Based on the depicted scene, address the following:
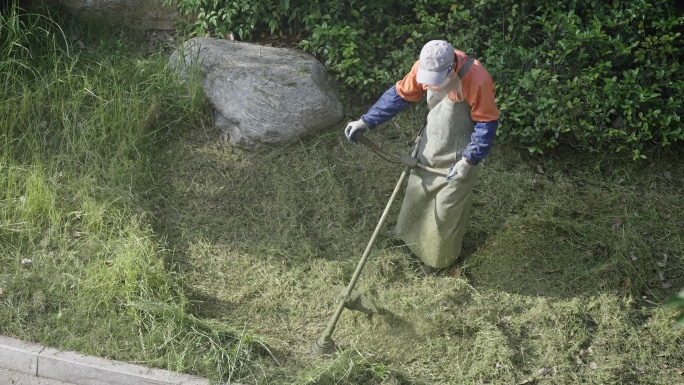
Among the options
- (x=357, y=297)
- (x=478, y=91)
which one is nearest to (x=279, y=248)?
(x=357, y=297)

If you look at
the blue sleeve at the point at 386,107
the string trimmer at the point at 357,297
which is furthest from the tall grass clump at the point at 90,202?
the blue sleeve at the point at 386,107

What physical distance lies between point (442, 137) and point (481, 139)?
15.0 inches

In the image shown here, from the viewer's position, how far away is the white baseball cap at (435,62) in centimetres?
518

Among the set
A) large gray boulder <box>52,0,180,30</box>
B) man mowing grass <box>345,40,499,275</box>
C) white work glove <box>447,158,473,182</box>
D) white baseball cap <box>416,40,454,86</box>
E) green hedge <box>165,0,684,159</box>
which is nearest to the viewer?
white baseball cap <box>416,40,454,86</box>

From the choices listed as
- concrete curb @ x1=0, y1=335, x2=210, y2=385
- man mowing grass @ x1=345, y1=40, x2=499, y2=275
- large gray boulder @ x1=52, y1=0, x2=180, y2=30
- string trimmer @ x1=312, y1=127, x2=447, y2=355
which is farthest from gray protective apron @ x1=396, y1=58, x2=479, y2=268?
large gray boulder @ x1=52, y1=0, x2=180, y2=30

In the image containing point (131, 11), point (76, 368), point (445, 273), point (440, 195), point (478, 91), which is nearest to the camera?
point (478, 91)

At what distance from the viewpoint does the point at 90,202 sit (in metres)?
6.43

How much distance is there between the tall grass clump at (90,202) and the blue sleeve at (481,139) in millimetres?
1857

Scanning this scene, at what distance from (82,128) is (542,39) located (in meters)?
3.88

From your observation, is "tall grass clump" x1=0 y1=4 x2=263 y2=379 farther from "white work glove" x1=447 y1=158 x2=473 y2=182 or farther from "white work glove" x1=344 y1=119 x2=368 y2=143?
"white work glove" x1=447 y1=158 x2=473 y2=182

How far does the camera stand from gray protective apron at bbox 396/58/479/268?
18.5 feet

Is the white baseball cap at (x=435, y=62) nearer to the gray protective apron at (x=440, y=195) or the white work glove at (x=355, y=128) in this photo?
the gray protective apron at (x=440, y=195)

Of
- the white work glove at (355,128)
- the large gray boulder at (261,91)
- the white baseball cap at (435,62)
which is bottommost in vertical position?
the large gray boulder at (261,91)

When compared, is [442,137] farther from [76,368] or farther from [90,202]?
[76,368]
